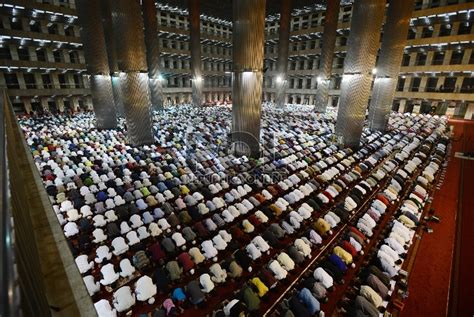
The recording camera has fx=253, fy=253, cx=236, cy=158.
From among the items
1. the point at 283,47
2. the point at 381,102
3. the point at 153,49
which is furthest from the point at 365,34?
the point at 153,49

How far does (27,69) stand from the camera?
24953 millimetres

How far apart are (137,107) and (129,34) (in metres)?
4.38

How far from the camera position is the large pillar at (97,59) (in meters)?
18.3

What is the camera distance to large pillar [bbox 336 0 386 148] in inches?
610

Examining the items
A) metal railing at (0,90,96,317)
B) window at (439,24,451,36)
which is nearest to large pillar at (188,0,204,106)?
window at (439,24,451,36)

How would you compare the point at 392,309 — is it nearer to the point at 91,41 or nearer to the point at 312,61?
the point at 91,41

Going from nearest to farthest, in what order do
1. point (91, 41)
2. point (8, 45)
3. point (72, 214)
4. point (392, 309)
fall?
point (392, 309) < point (72, 214) < point (91, 41) < point (8, 45)

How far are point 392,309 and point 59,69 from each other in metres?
33.5

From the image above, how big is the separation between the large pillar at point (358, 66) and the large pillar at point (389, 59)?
5.44 metres

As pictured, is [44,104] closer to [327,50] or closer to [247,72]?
[247,72]

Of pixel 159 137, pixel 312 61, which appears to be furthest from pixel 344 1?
pixel 159 137

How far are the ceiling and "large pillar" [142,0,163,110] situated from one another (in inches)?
256

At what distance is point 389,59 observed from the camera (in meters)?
20.5

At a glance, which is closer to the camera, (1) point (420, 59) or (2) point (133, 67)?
(2) point (133, 67)
